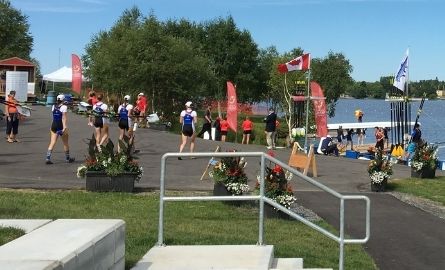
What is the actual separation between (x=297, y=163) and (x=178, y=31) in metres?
47.6

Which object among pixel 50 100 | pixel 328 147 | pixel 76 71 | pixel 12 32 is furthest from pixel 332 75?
pixel 50 100

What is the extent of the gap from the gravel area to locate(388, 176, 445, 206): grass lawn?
0.27 metres

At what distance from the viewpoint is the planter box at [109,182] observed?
41.1 ft

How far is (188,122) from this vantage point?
19.1 meters

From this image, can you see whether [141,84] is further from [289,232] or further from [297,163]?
[289,232]

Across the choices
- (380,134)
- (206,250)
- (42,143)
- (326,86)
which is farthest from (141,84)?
(326,86)

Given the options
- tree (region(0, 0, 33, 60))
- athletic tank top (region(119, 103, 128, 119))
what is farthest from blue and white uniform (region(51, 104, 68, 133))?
tree (region(0, 0, 33, 60))

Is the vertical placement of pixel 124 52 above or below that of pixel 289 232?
above

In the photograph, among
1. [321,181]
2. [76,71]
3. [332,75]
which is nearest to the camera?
[321,181]

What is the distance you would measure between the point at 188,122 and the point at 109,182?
6.72 meters

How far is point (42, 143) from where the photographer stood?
22609 millimetres

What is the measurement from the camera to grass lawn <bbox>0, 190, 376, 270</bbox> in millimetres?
8070

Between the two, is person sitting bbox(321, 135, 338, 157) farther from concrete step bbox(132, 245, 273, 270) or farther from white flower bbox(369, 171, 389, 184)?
concrete step bbox(132, 245, 273, 270)

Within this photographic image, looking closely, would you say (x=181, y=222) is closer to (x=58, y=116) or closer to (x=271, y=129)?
(x=58, y=116)
